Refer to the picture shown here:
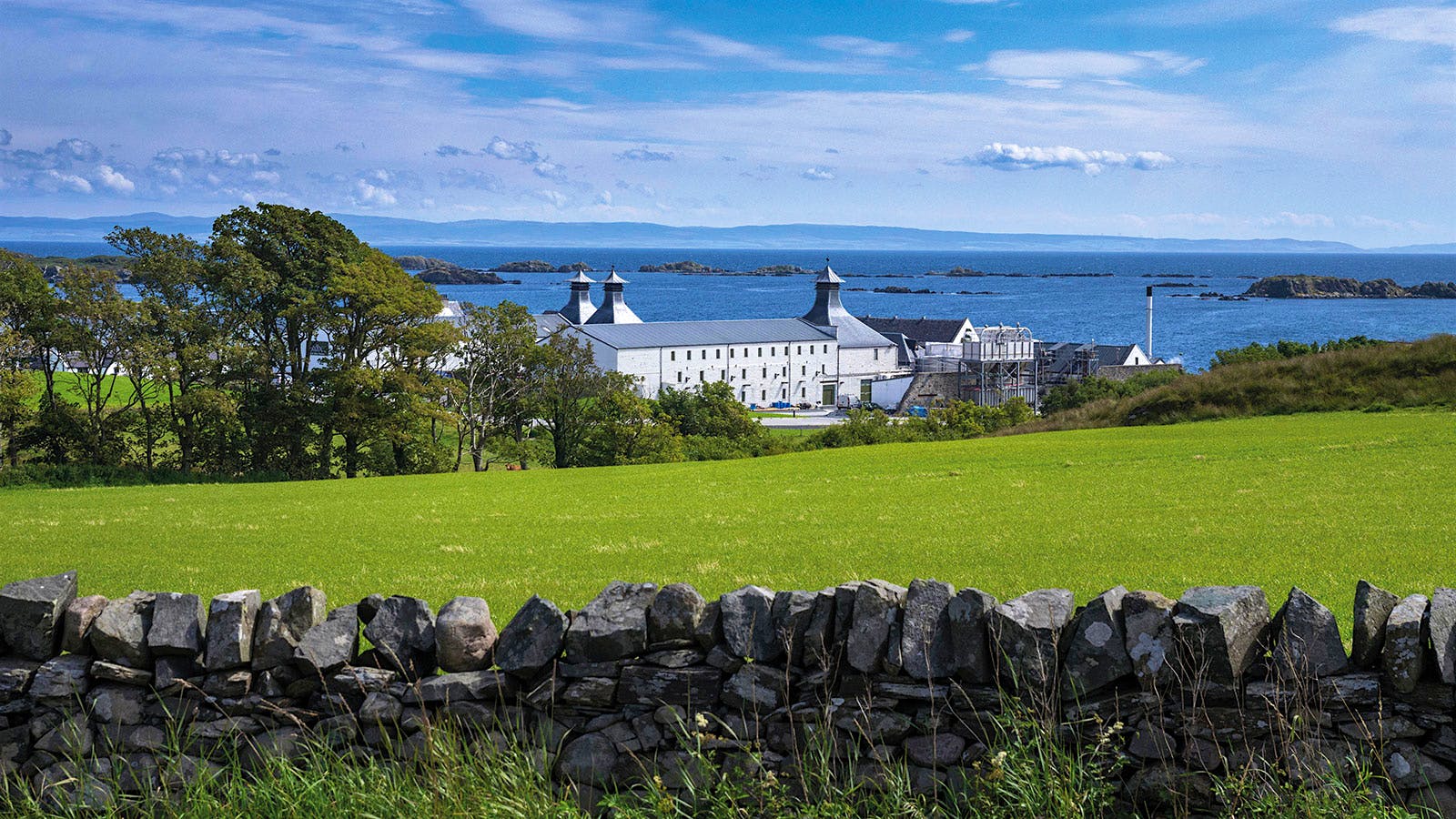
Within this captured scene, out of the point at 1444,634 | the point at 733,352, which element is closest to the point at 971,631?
the point at 1444,634

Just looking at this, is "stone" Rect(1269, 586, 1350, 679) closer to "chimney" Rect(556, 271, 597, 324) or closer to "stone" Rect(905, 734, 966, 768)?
"stone" Rect(905, 734, 966, 768)

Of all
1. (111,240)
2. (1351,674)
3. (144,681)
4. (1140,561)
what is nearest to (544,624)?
(144,681)

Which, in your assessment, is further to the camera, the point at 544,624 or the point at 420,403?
the point at 420,403

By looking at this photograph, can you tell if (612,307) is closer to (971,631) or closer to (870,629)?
(870,629)

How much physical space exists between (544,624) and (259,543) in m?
10.3

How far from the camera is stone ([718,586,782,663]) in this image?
6.30 meters

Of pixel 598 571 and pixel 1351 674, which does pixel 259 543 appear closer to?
pixel 598 571

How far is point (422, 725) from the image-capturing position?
21.2 ft

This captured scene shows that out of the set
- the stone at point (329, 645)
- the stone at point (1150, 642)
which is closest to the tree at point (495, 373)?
the stone at point (329, 645)

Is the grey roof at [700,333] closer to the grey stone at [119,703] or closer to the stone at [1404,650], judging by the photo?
the grey stone at [119,703]

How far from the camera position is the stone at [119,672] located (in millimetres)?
6648

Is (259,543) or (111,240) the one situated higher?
(111,240)

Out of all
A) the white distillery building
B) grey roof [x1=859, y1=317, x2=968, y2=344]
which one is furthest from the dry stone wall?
grey roof [x1=859, y1=317, x2=968, y2=344]

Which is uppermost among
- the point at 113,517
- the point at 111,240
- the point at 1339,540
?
the point at 111,240
